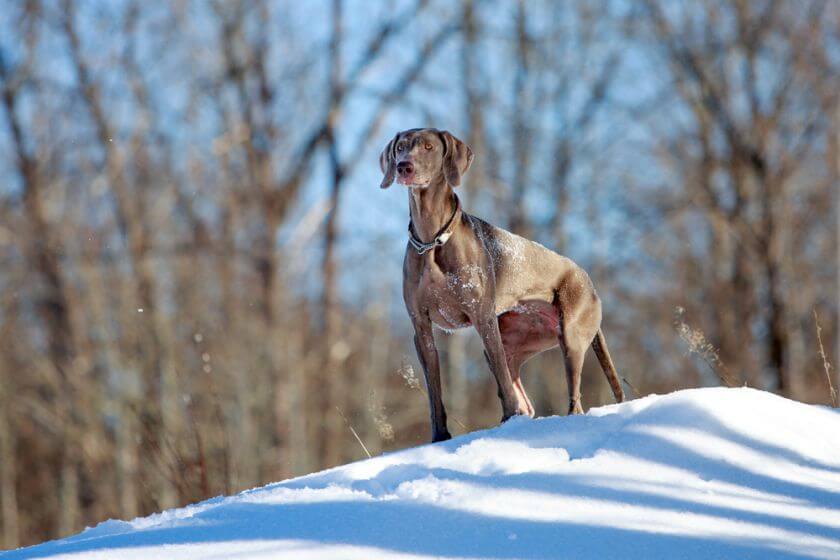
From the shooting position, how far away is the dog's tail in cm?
485

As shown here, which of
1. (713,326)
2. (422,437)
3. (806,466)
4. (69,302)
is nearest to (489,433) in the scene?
(806,466)

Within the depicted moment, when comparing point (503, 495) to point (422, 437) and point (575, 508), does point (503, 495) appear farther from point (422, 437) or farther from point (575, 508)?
point (422, 437)

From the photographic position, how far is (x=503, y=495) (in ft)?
9.84

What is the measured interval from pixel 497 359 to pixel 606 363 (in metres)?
1.06

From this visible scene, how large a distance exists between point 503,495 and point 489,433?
704 millimetres

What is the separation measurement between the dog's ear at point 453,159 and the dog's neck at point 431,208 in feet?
0.16

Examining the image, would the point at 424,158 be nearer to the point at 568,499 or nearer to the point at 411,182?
the point at 411,182

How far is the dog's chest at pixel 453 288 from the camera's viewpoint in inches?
160

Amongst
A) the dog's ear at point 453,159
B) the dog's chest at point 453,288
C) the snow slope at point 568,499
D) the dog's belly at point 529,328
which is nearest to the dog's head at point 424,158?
the dog's ear at point 453,159

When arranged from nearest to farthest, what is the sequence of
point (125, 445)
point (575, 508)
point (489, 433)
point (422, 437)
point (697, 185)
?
point (575, 508), point (489, 433), point (697, 185), point (125, 445), point (422, 437)

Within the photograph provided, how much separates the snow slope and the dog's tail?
1089 mm

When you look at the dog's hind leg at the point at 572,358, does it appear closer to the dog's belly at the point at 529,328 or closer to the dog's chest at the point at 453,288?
the dog's belly at the point at 529,328

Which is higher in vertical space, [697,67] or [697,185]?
[697,67]

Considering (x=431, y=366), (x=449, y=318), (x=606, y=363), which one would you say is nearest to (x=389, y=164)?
(x=449, y=318)
